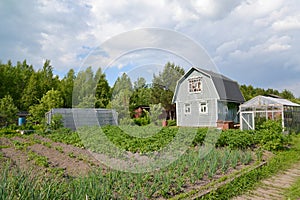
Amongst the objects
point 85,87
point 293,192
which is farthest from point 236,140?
point 85,87

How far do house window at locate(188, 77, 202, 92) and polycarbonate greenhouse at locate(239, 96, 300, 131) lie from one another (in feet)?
17.4

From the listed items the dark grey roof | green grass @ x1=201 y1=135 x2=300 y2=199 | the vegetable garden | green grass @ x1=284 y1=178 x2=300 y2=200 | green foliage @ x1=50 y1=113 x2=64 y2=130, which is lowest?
green grass @ x1=284 y1=178 x2=300 y2=200

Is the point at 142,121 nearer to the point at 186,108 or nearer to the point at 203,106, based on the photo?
the point at 203,106

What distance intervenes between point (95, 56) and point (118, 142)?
11.3 feet

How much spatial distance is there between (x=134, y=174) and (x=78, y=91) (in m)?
3.30

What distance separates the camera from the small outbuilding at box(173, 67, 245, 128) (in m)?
18.0

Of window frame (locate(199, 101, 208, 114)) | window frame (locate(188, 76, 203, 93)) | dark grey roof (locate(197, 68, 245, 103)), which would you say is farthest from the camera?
window frame (locate(188, 76, 203, 93))

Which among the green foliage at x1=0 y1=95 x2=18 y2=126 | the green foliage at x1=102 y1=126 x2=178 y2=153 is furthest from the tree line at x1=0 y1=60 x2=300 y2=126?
the green foliage at x1=102 y1=126 x2=178 y2=153

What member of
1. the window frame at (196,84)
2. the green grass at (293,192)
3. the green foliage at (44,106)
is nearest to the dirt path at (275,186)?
the green grass at (293,192)

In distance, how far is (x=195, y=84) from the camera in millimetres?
18891

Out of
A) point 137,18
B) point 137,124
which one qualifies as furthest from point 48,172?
point 137,18

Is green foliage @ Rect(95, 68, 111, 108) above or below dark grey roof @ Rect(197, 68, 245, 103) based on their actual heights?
below

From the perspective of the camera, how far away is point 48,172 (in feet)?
15.9

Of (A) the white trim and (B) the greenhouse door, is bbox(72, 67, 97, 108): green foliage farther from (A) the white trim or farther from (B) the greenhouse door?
(A) the white trim
